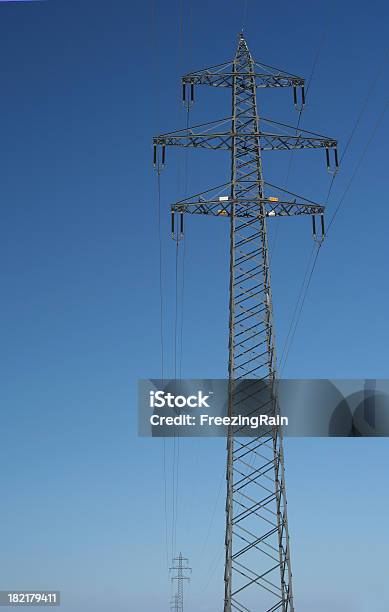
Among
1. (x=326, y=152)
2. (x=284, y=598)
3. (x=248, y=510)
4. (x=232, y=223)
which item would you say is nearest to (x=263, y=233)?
(x=232, y=223)

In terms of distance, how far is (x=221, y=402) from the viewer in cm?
4247

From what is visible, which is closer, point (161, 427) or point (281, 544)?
point (281, 544)

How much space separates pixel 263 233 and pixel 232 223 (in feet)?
4.15

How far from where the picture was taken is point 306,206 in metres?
41.4

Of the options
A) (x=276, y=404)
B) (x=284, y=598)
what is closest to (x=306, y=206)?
(x=276, y=404)

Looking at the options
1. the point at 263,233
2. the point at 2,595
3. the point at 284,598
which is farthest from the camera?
the point at 2,595

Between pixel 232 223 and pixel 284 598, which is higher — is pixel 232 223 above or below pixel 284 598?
above

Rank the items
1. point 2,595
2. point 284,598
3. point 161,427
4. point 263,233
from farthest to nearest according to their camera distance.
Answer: point 2,595, point 161,427, point 263,233, point 284,598

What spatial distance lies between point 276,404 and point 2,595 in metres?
23.8

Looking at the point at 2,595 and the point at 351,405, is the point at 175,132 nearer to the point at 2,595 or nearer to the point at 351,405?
the point at 351,405

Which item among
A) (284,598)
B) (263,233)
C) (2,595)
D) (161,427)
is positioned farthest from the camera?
(2,595)

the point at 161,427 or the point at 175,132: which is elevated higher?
the point at 175,132

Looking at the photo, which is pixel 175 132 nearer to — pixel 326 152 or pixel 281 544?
pixel 326 152

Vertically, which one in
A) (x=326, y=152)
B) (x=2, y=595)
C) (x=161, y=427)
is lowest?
(x=2, y=595)
